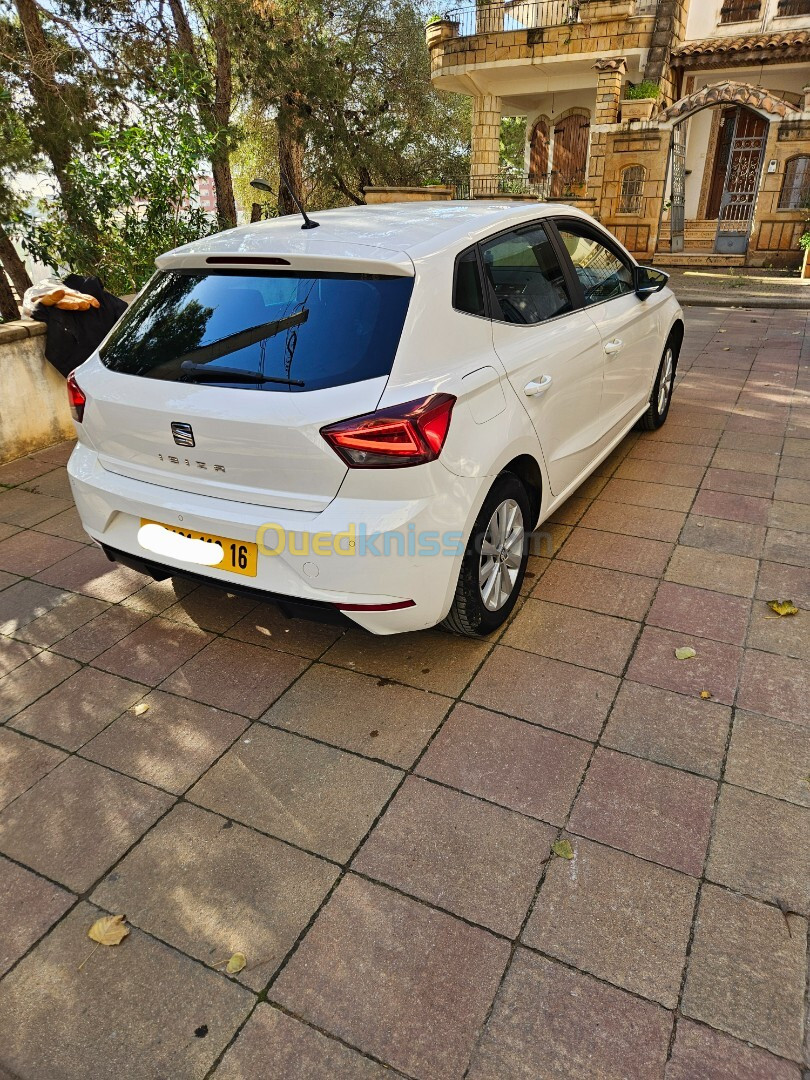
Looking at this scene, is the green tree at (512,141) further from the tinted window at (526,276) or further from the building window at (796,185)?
the tinted window at (526,276)

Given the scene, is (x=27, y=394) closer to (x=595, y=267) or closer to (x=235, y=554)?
(x=235, y=554)

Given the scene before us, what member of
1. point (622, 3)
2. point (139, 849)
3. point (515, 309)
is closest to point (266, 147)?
point (622, 3)

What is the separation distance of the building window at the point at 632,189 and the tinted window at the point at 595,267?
12.9 m

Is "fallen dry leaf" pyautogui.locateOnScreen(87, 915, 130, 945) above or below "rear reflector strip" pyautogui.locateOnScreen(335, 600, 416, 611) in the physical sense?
below

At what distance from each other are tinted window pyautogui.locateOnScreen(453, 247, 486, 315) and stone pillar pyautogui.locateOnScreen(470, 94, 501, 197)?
60.2ft

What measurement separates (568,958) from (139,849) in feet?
4.46

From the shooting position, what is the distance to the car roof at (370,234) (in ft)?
8.98

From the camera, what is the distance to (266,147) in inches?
744

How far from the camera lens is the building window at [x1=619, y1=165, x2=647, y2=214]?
15.7 metres

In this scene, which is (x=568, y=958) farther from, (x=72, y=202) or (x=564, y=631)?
(x=72, y=202)

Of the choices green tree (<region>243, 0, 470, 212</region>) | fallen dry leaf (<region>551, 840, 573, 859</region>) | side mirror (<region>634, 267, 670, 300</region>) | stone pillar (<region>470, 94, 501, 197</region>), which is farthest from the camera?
stone pillar (<region>470, 94, 501, 197</region>)

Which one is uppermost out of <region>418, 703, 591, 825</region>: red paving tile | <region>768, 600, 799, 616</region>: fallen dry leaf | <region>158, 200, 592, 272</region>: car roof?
<region>158, 200, 592, 272</region>: car roof

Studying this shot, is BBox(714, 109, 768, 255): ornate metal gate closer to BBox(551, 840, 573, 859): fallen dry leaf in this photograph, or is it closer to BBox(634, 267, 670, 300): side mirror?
BBox(634, 267, 670, 300): side mirror

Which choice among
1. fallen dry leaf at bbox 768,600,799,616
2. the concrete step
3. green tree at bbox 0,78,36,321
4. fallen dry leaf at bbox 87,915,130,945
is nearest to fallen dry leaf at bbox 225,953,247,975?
fallen dry leaf at bbox 87,915,130,945
